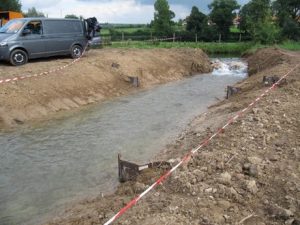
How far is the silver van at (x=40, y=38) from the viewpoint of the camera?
1599cm

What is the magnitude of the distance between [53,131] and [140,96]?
687 centimetres

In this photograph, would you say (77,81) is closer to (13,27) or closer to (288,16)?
(13,27)

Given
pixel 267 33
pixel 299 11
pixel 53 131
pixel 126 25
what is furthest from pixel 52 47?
pixel 126 25

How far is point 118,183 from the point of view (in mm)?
8102

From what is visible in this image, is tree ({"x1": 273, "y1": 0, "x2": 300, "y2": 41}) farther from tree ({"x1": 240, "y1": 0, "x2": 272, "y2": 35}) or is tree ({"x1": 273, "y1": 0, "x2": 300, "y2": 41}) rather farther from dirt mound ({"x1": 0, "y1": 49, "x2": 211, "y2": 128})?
dirt mound ({"x1": 0, "y1": 49, "x2": 211, "y2": 128})

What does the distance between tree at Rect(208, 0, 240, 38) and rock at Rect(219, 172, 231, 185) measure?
162 feet

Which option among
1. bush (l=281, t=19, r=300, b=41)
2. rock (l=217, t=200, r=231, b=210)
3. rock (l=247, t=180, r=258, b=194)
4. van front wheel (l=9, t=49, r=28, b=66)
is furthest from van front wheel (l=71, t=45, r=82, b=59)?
bush (l=281, t=19, r=300, b=41)

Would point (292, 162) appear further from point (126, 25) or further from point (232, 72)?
point (126, 25)

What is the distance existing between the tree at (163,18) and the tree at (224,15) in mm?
6359

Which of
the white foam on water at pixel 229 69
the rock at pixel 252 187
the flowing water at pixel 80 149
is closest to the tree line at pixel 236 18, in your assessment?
the white foam on water at pixel 229 69

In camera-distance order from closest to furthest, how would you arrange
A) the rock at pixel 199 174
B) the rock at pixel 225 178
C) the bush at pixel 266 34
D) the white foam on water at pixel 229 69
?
the rock at pixel 225 178 → the rock at pixel 199 174 → the white foam on water at pixel 229 69 → the bush at pixel 266 34

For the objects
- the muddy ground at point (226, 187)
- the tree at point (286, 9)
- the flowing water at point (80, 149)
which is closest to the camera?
the muddy ground at point (226, 187)

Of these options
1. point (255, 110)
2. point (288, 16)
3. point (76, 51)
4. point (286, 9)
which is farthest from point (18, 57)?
point (286, 9)

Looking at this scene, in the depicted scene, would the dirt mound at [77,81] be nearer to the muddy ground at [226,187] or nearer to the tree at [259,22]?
the muddy ground at [226,187]
